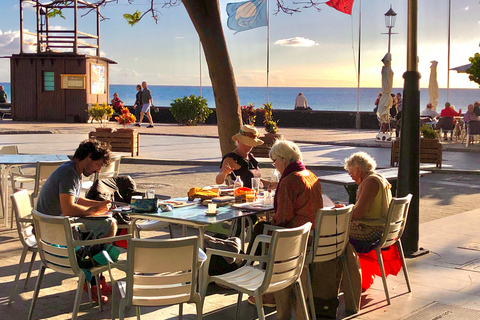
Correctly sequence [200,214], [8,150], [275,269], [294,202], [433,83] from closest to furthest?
[275,269]
[294,202]
[200,214]
[8,150]
[433,83]

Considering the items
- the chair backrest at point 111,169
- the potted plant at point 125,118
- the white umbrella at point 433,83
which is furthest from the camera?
the white umbrella at point 433,83

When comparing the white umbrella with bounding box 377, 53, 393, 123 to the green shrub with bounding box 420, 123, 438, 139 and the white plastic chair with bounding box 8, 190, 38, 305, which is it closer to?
the green shrub with bounding box 420, 123, 438, 139

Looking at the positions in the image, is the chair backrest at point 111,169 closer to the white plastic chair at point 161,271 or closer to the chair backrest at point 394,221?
the chair backrest at point 394,221

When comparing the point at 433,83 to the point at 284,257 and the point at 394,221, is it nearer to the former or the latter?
the point at 394,221

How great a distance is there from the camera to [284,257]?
4500 mm

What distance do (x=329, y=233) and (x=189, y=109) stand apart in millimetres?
26181

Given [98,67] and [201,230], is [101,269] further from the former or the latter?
[98,67]

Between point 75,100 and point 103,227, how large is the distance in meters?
26.4

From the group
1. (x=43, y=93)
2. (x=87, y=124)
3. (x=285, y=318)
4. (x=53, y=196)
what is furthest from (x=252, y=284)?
(x=43, y=93)

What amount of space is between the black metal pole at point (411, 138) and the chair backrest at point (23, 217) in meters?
4.16

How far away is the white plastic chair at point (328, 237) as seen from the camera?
199 inches

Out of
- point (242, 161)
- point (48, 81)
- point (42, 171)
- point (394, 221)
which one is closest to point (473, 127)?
point (242, 161)

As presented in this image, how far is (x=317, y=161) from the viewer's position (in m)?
16.7

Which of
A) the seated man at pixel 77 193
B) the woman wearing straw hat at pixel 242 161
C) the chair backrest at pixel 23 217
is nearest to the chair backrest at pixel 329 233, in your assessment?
the seated man at pixel 77 193
